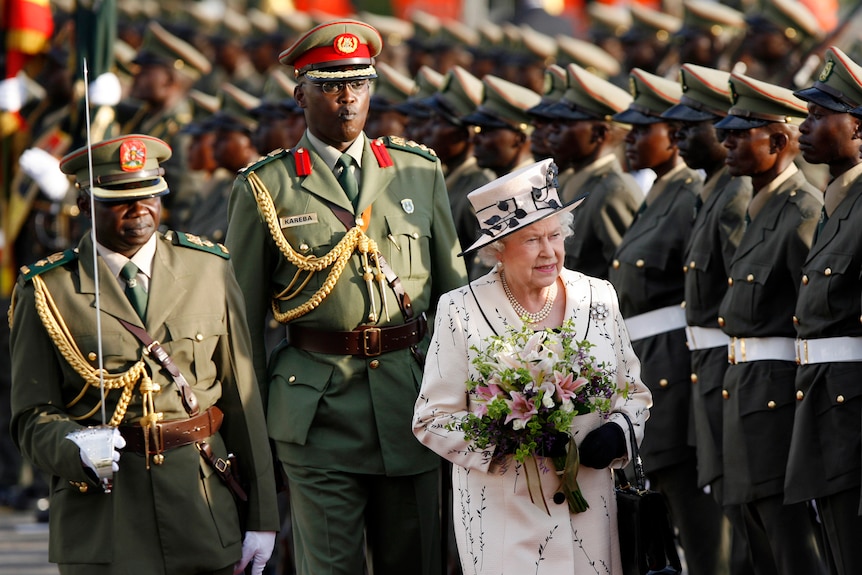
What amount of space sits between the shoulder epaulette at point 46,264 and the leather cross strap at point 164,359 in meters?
0.31

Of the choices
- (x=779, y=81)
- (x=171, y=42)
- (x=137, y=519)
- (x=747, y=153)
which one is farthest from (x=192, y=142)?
(x=137, y=519)

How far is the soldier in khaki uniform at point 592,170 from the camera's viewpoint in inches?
375

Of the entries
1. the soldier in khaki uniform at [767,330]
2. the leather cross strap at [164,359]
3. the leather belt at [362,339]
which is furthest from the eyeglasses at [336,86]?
the soldier in khaki uniform at [767,330]

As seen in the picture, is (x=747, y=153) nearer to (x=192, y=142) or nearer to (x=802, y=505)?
(x=802, y=505)

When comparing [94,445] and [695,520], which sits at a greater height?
[94,445]

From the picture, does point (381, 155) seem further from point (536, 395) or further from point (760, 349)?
point (536, 395)

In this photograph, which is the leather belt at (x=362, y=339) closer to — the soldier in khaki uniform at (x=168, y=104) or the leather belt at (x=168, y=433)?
the leather belt at (x=168, y=433)

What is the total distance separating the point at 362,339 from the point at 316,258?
390 millimetres

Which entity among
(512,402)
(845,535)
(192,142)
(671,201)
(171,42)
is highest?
(171,42)

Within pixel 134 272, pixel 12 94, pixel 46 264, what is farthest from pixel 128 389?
pixel 12 94

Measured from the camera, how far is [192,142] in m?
14.2

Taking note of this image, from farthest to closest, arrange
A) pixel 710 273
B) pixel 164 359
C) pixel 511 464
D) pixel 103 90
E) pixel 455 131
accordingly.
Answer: pixel 103 90 < pixel 455 131 < pixel 710 273 < pixel 164 359 < pixel 511 464

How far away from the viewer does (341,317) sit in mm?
7527

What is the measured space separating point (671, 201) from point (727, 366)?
3.63 feet
